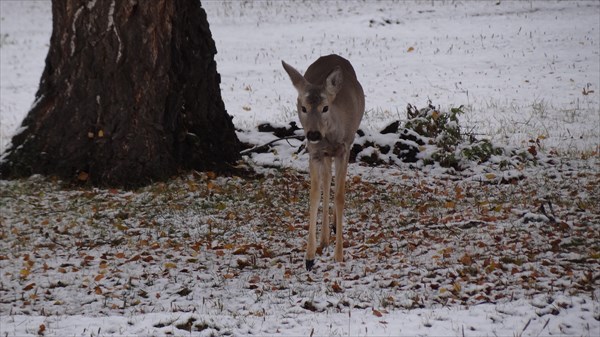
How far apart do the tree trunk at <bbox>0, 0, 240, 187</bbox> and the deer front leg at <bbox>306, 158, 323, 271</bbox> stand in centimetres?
294

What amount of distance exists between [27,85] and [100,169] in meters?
11.7

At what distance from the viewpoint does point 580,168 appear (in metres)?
9.98

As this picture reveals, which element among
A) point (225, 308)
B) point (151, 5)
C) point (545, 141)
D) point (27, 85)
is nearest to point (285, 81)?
point (27, 85)

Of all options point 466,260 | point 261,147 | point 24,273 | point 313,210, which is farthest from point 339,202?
point 261,147

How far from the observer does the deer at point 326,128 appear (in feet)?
20.5

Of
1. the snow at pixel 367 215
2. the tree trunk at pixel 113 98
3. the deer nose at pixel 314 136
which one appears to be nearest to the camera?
the snow at pixel 367 215

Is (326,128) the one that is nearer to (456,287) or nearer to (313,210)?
(313,210)

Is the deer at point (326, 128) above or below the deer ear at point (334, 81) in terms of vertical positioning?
below

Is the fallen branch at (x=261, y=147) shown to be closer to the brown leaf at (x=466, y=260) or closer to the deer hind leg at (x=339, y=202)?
the deer hind leg at (x=339, y=202)

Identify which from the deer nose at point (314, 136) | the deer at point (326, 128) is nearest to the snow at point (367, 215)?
the deer at point (326, 128)

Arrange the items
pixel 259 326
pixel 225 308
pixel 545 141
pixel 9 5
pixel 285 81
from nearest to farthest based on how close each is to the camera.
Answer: pixel 259 326 < pixel 225 308 < pixel 545 141 < pixel 285 81 < pixel 9 5

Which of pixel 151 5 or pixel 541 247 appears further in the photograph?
pixel 151 5

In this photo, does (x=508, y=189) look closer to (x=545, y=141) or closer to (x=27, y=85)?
(x=545, y=141)

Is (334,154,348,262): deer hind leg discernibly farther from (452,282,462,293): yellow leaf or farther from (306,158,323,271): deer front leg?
(452,282,462,293): yellow leaf
